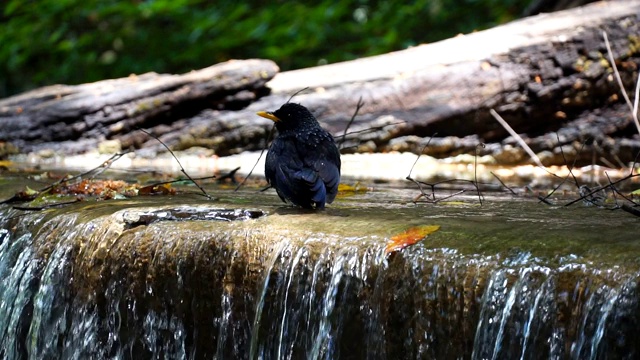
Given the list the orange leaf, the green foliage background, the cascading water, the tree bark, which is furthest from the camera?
the green foliage background

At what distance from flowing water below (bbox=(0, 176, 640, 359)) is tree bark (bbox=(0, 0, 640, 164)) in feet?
11.9

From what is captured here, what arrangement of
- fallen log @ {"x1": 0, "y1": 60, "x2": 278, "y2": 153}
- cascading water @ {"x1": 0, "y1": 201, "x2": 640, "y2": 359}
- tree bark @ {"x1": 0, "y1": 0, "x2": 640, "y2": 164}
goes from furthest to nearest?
fallen log @ {"x1": 0, "y1": 60, "x2": 278, "y2": 153} < tree bark @ {"x1": 0, "y1": 0, "x2": 640, "y2": 164} < cascading water @ {"x1": 0, "y1": 201, "x2": 640, "y2": 359}

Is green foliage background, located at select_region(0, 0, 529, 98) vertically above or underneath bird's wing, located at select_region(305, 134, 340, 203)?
above

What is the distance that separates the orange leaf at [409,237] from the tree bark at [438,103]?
4.84m

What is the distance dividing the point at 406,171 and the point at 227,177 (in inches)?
83.1

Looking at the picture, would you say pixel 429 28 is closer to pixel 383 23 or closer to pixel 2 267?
pixel 383 23

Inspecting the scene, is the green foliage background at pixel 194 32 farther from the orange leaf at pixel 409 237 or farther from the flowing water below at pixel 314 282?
the orange leaf at pixel 409 237

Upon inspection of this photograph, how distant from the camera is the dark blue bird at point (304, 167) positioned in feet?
13.2

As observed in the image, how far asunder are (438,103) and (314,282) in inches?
200

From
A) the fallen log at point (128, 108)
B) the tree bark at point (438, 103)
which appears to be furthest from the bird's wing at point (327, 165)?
the fallen log at point (128, 108)

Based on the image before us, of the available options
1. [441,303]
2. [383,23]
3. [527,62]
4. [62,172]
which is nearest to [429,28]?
[383,23]

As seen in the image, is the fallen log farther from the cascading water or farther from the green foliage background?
the green foliage background

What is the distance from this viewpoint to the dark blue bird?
403 centimetres

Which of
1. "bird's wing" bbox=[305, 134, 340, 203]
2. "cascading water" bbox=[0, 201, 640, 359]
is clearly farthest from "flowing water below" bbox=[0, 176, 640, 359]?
"bird's wing" bbox=[305, 134, 340, 203]
